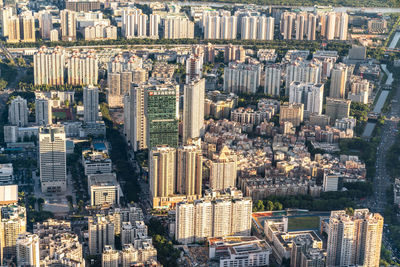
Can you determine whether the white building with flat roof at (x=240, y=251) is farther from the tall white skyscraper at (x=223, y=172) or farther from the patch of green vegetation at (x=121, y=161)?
the patch of green vegetation at (x=121, y=161)

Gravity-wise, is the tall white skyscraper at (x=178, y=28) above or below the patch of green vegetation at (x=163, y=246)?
above

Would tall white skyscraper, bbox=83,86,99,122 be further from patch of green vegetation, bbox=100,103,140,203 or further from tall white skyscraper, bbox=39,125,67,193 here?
tall white skyscraper, bbox=39,125,67,193

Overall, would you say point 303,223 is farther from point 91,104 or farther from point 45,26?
point 45,26

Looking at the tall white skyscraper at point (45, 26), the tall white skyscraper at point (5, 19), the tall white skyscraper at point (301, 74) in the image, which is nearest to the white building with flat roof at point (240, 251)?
the tall white skyscraper at point (301, 74)

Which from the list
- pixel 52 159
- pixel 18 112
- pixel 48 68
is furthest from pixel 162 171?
pixel 48 68

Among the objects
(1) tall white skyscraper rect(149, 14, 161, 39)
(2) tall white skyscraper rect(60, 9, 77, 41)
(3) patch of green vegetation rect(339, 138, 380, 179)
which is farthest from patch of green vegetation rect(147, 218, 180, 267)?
(1) tall white skyscraper rect(149, 14, 161, 39)

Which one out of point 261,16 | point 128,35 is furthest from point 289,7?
point 128,35

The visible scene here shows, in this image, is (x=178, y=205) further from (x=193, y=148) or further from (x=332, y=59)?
(x=332, y=59)
